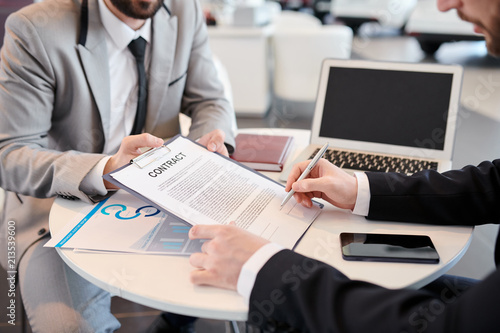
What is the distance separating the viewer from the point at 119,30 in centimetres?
148

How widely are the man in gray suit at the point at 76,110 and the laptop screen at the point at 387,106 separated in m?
0.35

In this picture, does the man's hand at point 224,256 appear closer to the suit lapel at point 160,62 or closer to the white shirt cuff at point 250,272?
the white shirt cuff at point 250,272

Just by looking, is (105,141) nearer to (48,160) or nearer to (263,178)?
(48,160)

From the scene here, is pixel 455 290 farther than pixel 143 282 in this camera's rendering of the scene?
Yes

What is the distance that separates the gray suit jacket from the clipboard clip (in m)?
Result: 0.18

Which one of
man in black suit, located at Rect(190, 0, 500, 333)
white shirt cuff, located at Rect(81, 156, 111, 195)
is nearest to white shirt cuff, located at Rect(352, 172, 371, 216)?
man in black suit, located at Rect(190, 0, 500, 333)

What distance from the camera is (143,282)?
83 cm

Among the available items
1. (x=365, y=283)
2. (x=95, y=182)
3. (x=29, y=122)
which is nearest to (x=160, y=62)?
(x=29, y=122)

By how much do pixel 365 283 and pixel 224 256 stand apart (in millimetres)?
243

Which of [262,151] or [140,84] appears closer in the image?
[262,151]

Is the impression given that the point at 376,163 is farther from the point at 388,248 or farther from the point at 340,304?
the point at 340,304

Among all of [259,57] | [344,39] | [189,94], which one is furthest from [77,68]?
[344,39]

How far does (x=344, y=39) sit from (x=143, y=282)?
3.71 m

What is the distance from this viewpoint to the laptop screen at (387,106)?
4.38 ft
